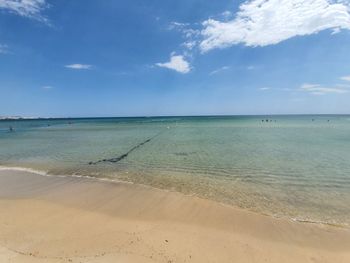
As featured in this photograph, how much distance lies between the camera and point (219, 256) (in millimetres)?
5559

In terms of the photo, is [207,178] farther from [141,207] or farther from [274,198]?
[141,207]

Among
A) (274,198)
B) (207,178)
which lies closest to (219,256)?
(274,198)

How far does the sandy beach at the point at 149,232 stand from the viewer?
18.2ft

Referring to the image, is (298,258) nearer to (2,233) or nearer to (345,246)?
(345,246)

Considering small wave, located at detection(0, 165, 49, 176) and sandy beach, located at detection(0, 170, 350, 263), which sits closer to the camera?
sandy beach, located at detection(0, 170, 350, 263)

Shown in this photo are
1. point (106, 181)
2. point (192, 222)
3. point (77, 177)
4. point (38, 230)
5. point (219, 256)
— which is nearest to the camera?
point (219, 256)

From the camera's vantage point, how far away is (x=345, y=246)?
20.1 ft

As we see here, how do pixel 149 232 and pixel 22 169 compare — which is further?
pixel 22 169

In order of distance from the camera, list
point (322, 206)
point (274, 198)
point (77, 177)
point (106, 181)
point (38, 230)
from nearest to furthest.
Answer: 1. point (38, 230)
2. point (322, 206)
3. point (274, 198)
4. point (106, 181)
5. point (77, 177)

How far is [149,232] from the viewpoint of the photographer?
661 cm

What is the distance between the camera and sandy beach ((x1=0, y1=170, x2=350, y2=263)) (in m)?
5.55

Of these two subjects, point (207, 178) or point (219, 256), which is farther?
point (207, 178)

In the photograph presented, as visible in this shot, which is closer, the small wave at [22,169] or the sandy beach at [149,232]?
the sandy beach at [149,232]

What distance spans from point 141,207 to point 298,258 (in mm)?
4881
